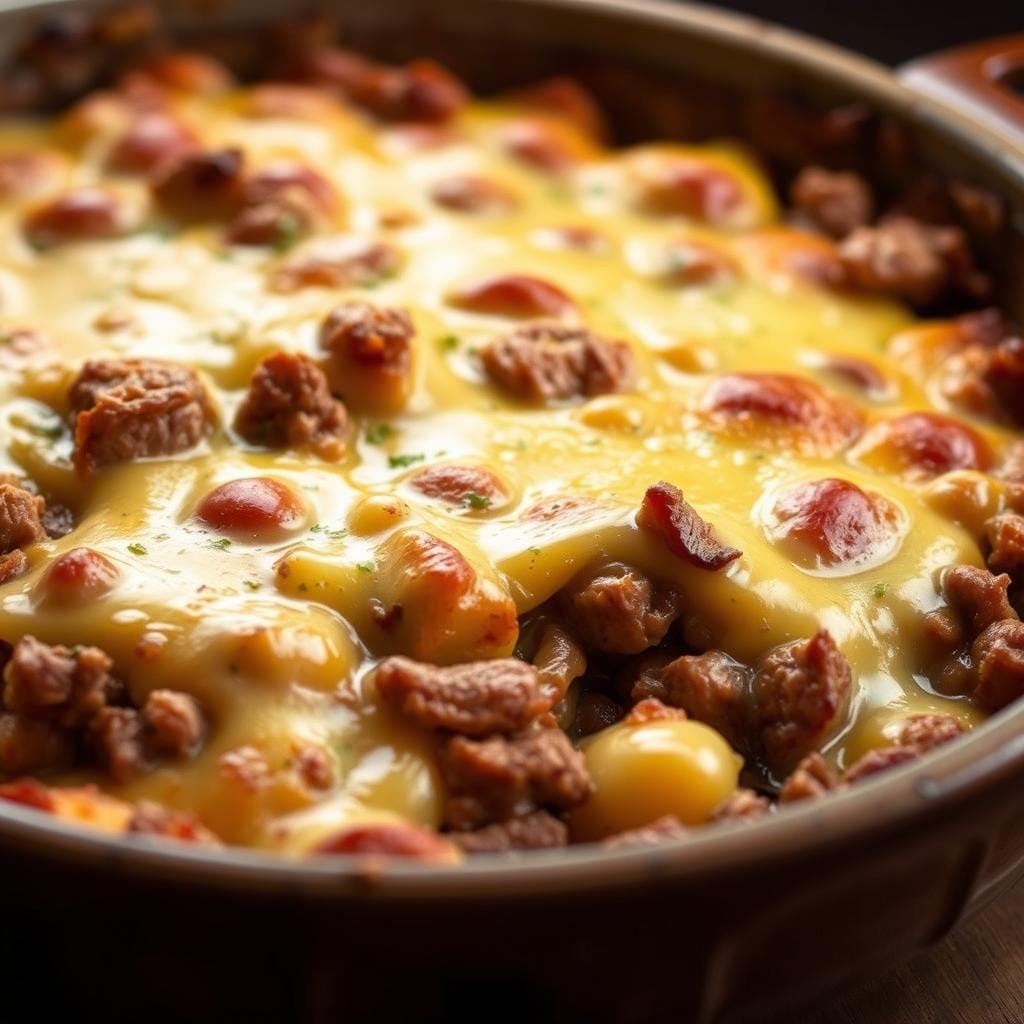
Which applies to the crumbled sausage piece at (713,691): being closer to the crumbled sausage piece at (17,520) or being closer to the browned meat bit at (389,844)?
the browned meat bit at (389,844)

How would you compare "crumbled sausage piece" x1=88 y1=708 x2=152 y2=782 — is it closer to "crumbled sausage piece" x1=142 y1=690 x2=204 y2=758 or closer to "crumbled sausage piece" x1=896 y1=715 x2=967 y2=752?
"crumbled sausage piece" x1=142 y1=690 x2=204 y2=758

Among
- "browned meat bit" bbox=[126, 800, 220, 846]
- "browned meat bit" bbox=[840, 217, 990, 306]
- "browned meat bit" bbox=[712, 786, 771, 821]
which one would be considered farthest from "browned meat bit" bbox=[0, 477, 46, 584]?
"browned meat bit" bbox=[840, 217, 990, 306]

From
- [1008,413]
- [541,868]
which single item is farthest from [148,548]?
[1008,413]

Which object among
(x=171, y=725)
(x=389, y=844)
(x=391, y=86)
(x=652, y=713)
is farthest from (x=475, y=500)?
(x=391, y=86)

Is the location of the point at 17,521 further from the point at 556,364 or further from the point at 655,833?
the point at 655,833

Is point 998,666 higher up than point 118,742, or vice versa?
point 998,666

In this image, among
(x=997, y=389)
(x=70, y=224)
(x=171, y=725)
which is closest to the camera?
(x=171, y=725)
